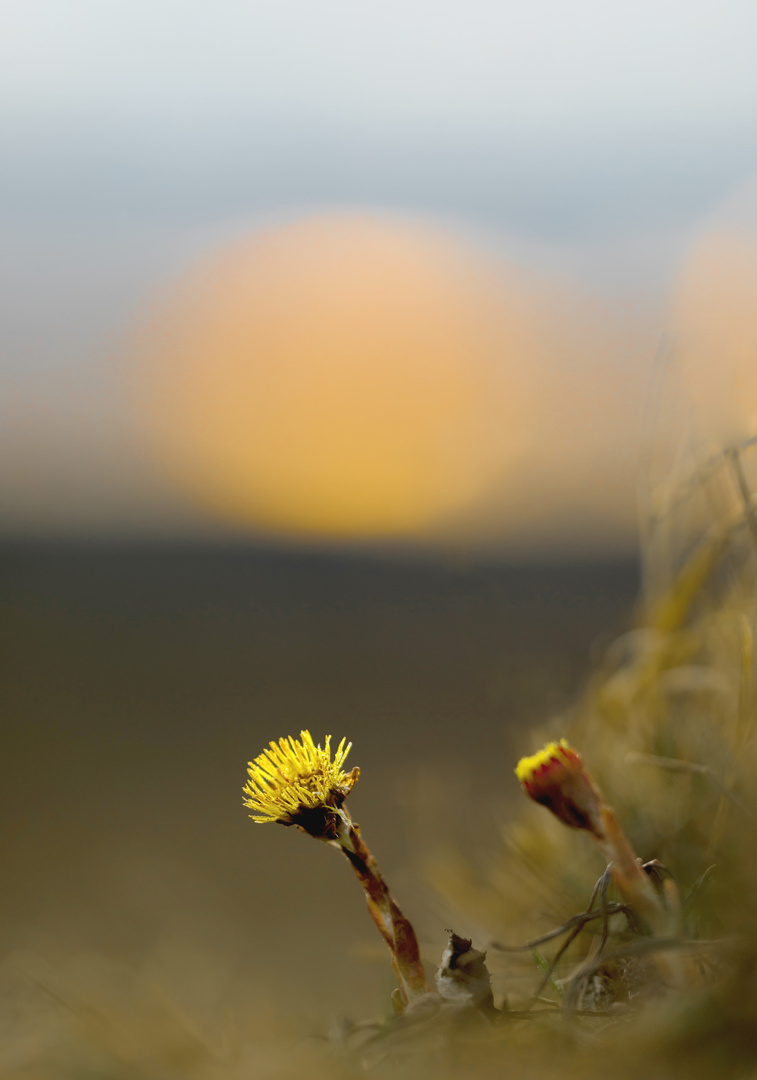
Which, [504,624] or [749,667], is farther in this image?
[504,624]

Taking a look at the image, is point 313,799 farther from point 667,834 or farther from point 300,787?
point 667,834

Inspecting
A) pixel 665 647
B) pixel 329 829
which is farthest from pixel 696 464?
pixel 329 829

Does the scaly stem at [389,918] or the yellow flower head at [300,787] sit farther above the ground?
the yellow flower head at [300,787]

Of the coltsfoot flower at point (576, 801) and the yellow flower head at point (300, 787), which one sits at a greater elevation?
the yellow flower head at point (300, 787)

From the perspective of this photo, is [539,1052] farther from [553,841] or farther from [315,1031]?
[553,841]

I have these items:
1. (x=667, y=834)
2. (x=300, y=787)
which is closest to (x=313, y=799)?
(x=300, y=787)
